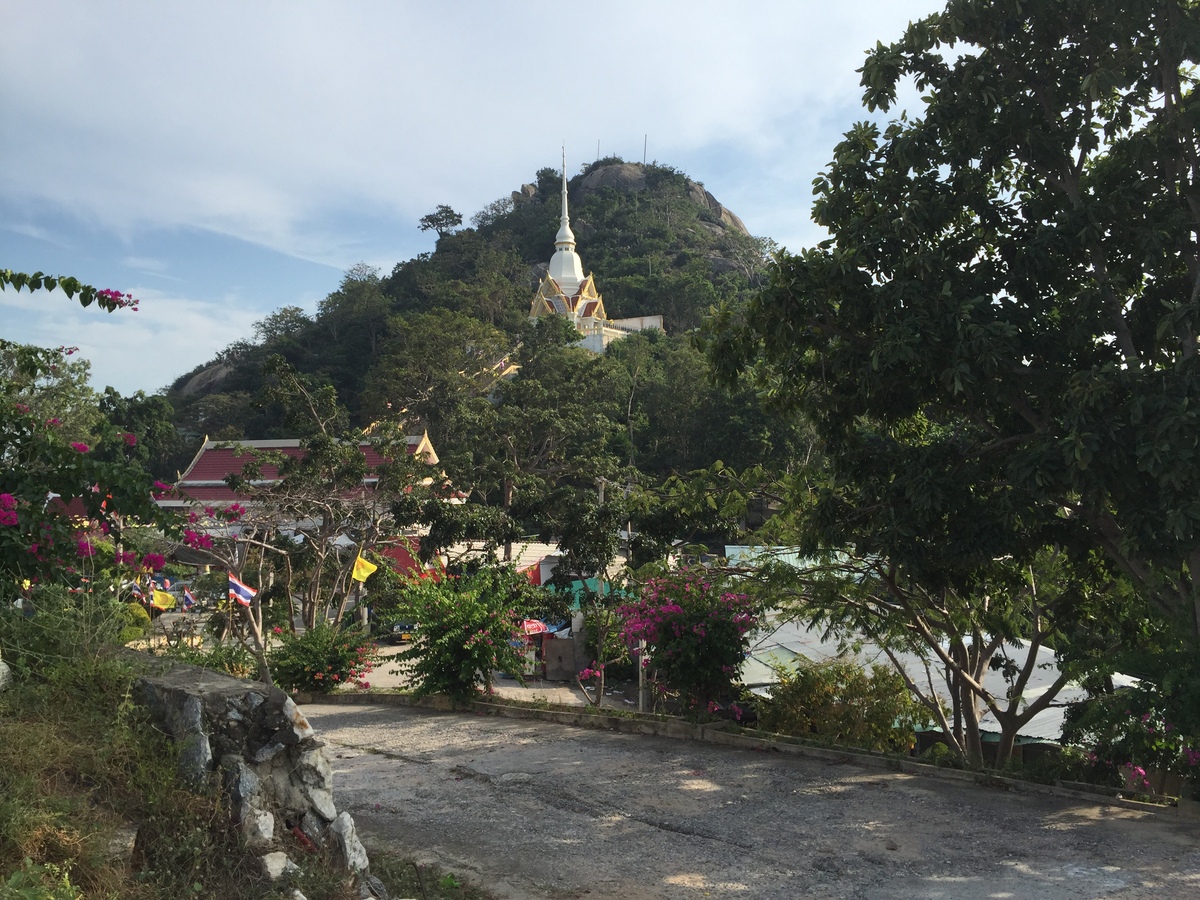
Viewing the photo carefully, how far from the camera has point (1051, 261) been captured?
648 centimetres

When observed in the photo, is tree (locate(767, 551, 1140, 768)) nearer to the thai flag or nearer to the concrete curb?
the concrete curb

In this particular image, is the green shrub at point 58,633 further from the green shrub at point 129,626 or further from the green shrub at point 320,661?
the green shrub at point 320,661

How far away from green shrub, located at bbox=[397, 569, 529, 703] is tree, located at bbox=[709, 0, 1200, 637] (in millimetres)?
4393

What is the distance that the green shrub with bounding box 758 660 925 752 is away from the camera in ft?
30.8

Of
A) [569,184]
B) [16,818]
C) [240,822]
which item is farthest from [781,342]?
[569,184]

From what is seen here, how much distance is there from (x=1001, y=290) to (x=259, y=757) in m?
5.59

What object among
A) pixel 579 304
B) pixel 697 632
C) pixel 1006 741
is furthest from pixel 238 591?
pixel 579 304

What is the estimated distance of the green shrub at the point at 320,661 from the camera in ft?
39.2

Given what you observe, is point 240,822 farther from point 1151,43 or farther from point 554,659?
point 554,659

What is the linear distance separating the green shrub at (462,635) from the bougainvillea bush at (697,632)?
6.05 feet

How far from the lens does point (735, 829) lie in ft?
20.0

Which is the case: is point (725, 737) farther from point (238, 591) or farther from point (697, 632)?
point (238, 591)

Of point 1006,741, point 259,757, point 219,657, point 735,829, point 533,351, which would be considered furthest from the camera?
point 533,351

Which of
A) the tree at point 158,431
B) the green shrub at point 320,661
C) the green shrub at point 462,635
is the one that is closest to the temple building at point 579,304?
the tree at point 158,431
